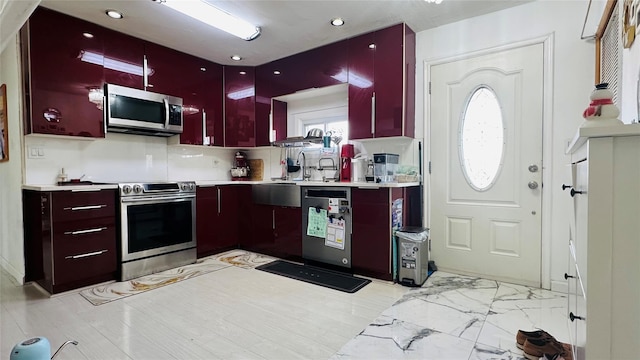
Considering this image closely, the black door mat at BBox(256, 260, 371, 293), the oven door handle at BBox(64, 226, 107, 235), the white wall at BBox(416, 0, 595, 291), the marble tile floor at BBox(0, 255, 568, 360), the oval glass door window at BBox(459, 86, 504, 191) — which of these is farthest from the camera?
the oval glass door window at BBox(459, 86, 504, 191)

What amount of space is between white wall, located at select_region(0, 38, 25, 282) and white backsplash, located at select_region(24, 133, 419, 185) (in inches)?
7.4

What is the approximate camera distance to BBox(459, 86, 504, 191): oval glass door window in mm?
2887

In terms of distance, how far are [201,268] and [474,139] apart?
3.08m

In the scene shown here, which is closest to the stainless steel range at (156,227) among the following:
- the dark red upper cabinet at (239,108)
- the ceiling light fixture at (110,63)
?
the dark red upper cabinet at (239,108)

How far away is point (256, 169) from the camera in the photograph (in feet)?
15.1

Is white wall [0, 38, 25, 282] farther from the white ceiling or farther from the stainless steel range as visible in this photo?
the stainless steel range

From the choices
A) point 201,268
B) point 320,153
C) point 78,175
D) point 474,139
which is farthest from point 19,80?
point 474,139

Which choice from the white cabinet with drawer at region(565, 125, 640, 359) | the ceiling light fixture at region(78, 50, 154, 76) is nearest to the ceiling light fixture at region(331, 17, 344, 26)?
the ceiling light fixture at region(78, 50, 154, 76)

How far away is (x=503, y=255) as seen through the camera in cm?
284

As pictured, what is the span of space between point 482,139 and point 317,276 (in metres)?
2.06

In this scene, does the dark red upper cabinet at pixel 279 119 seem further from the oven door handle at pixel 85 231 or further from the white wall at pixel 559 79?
the white wall at pixel 559 79

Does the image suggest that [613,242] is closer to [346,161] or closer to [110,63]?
[346,161]

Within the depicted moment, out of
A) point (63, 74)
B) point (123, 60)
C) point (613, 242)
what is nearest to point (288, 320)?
point (613, 242)

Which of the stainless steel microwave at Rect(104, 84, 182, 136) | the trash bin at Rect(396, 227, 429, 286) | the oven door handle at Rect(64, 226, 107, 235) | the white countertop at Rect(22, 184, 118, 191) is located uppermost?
the stainless steel microwave at Rect(104, 84, 182, 136)
